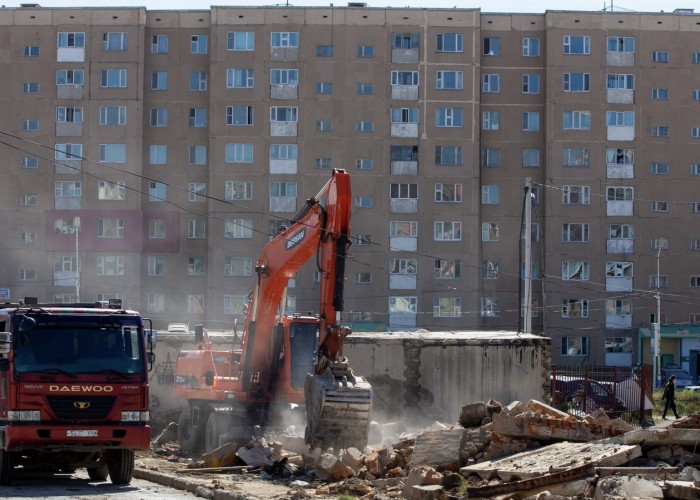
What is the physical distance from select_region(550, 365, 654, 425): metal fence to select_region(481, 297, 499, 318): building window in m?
Result: 30.5

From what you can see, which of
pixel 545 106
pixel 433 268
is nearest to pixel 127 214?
pixel 433 268

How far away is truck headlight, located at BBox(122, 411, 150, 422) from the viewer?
18844mm

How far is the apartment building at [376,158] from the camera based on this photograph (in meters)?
66.9

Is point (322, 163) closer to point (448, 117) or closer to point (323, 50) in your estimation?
point (323, 50)

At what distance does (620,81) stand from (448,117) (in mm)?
10528

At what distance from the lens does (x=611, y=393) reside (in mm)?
35844

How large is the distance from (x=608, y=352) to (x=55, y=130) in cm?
3509

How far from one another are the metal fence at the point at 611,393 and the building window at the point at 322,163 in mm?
32400

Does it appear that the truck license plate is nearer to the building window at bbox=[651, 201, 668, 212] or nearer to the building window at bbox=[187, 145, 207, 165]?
the building window at bbox=[187, 145, 207, 165]

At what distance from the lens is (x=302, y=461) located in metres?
20.7

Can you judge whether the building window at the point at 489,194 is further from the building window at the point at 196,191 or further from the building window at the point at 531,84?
the building window at the point at 196,191

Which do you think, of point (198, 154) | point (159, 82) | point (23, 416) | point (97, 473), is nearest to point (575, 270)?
point (198, 154)

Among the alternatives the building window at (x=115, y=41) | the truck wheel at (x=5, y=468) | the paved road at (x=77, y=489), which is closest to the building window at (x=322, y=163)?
the building window at (x=115, y=41)

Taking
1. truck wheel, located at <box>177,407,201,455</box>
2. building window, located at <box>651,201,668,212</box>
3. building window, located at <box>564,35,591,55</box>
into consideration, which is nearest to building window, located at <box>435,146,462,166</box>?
building window, located at <box>564,35,591,55</box>
